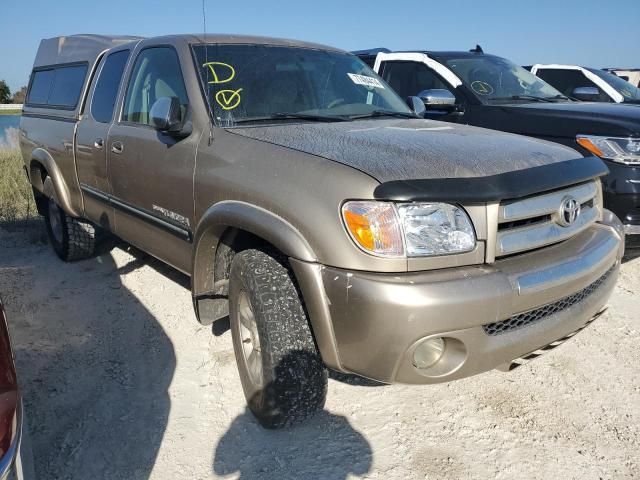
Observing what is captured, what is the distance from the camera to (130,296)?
426 centimetres

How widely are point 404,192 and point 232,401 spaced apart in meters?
1.56

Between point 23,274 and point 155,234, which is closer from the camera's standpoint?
point 155,234

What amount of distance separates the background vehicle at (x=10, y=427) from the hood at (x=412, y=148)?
1.37m

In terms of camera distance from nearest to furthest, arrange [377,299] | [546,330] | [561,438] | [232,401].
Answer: [377,299] < [546,330] < [561,438] < [232,401]

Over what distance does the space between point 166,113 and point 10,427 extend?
68.9 inches

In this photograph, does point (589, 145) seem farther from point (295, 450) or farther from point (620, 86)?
point (620, 86)

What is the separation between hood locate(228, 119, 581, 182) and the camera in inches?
84.0

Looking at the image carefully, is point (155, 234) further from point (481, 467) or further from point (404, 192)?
point (481, 467)

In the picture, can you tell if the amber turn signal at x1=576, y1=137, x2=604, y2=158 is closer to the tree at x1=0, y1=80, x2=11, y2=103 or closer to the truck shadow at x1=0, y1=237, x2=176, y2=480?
the truck shadow at x1=0, y1=237, x2=176, y2=480

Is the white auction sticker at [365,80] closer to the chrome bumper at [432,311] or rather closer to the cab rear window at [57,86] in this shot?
the chrome bumper at [432,311]

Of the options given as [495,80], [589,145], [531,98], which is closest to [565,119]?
[589,145]

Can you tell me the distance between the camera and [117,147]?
359 centimetres

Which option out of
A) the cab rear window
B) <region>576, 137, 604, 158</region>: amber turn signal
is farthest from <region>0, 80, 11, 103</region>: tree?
<region>576, 137, 604, 158</region>: amber turn signal

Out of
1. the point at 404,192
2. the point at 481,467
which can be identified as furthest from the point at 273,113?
the point at 481,467
